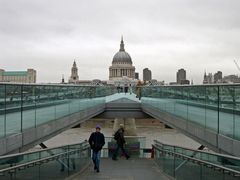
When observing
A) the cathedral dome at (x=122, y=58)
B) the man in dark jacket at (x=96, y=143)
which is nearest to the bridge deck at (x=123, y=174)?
the man in dark jacket at (x=96, y=143)

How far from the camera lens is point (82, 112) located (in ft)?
55.8

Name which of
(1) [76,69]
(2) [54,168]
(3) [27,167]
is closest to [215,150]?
(2) [54,168]

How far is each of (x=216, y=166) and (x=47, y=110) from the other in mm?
5431

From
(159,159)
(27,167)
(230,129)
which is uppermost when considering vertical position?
(230,129)

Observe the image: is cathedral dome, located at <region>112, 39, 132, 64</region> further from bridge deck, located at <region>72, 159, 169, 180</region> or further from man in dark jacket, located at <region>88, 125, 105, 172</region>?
man in dark jacket, located at <region>88, 125, 105, 172</region>

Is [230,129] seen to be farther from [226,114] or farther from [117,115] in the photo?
[117,115]

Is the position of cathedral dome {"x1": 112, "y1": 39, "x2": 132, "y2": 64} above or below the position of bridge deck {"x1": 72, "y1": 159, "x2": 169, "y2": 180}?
above

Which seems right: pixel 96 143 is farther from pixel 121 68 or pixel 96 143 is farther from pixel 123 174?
pixel 121 68

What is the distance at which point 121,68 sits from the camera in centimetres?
15150

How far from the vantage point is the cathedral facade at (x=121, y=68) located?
15088 cm

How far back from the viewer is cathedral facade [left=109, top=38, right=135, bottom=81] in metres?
151

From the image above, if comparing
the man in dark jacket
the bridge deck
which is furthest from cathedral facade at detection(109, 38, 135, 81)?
the man in dark jacket

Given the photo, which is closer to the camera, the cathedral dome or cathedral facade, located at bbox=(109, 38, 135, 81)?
cathedral facade, located at bbox=(109, 38, 135, 81)

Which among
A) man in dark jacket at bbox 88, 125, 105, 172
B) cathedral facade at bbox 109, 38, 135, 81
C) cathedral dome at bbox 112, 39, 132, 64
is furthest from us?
cathedral dome at bbox 112, 39, 132, 64
